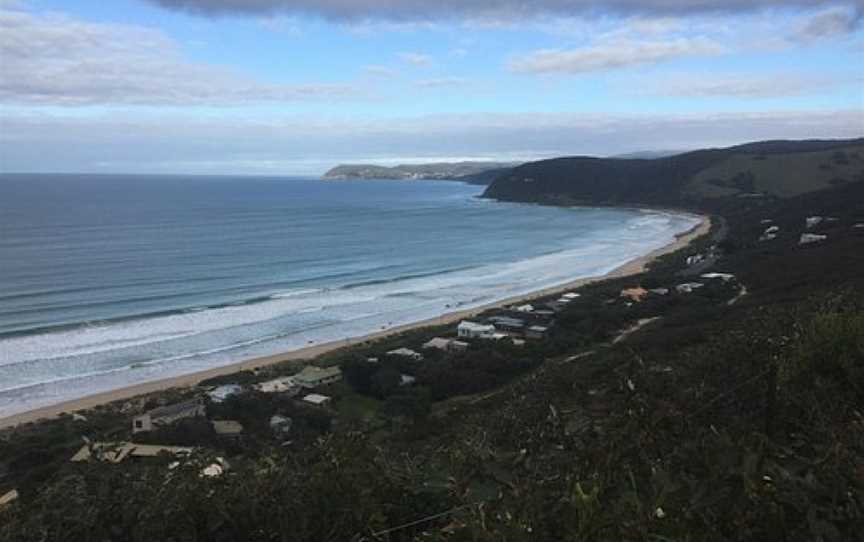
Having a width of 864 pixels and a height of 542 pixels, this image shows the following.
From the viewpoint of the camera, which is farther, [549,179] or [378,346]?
[549,179]

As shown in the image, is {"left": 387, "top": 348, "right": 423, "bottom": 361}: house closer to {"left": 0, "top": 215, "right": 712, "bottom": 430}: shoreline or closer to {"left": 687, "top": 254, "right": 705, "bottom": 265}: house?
{"left": 0, "top": 215, "right": 712, "bottom": 430}: shoreline

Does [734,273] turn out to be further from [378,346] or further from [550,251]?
[550,251]

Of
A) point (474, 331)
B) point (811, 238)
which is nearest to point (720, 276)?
point (811, 238)

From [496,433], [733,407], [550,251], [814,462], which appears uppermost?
[814,462]

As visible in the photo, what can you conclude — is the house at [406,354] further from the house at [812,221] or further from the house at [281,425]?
the house at [812,221]

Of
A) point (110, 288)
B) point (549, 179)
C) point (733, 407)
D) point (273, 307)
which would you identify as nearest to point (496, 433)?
point (733, 407)

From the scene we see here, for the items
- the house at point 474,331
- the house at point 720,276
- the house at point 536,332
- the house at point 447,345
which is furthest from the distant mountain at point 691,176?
the house at point 447,345

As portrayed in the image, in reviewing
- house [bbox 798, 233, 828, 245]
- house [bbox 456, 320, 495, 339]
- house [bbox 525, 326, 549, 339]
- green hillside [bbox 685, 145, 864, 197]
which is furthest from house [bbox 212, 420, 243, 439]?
green hillside [bbox 685, 145, 864, 197]
